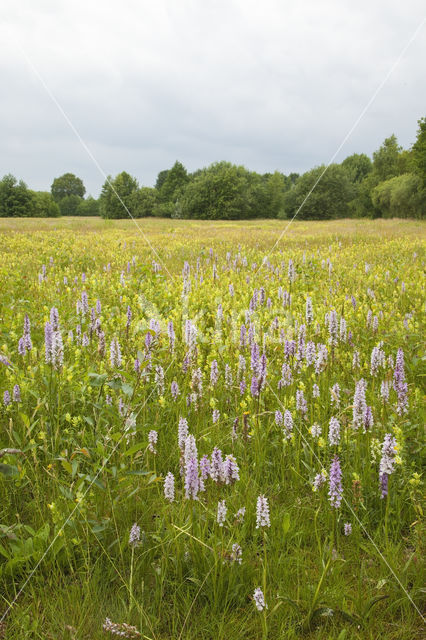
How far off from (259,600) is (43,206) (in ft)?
167

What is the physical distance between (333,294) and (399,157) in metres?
70.0

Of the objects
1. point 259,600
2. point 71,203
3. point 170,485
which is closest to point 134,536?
point 170,485

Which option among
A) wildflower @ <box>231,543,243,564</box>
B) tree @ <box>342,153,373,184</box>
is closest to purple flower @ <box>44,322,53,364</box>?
wildflower @ <box>231,543,243,564</box>

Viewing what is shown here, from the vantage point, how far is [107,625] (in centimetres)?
152

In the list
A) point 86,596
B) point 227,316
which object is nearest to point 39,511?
point 86,596

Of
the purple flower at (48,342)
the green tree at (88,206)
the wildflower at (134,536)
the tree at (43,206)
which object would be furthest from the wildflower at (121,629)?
the tree at (43,206)

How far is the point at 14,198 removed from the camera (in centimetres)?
4356

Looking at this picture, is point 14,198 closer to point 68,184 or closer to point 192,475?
point 68,184

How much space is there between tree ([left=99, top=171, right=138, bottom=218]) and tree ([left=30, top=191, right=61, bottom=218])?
72.4 feet

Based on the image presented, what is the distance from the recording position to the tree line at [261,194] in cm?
2501

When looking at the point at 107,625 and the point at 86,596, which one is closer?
the point at 107,625

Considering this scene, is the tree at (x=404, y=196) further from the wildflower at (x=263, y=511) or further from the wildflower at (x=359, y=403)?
the wildflower at (x=263, y=511)

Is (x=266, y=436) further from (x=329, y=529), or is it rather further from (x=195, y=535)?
(x=195, y=535)

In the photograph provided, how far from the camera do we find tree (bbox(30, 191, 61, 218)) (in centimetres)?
4456
